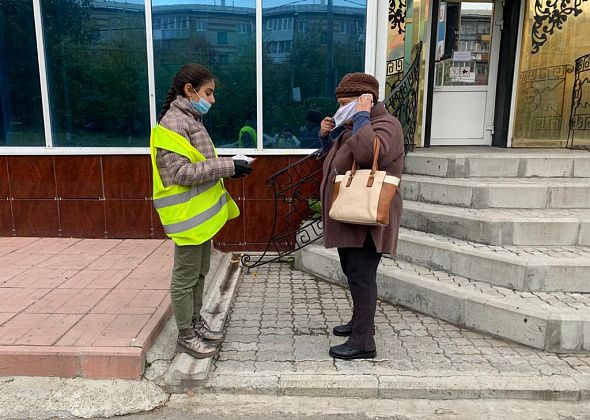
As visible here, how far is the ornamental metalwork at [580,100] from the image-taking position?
614 centimetres

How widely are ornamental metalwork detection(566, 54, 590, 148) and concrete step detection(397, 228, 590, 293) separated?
3259 millimetres

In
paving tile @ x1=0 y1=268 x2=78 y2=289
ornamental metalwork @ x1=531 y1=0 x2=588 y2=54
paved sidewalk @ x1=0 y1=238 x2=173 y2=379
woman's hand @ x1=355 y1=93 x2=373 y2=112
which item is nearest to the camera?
woman's hand @ x1=355 y1=93 x2=373 y2=112

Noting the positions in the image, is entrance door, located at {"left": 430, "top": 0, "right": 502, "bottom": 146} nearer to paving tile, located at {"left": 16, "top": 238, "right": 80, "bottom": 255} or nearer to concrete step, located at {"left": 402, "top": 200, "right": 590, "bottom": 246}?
concrete step, located at {"left": 402, "top": 200, "right": 590, "bottom": 246}

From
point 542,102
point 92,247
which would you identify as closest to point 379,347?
point 92,247

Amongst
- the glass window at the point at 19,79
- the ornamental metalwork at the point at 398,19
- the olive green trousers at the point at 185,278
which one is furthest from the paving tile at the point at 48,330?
the ornamental metalwork at the point at 398,19

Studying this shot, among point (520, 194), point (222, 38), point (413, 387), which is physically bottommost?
point (413, 387)

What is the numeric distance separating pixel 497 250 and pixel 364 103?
1.94 meters

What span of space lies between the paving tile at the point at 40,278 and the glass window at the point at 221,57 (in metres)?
2.24

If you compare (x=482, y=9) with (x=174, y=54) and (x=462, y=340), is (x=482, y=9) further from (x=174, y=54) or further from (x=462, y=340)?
(x=462, y=340)

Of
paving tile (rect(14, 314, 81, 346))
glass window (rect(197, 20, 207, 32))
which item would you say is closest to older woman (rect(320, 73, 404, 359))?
paving tile (rect(14, 314, 81, 346))

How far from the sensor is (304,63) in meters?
5.32

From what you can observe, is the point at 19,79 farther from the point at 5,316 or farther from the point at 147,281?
the point at 5,316

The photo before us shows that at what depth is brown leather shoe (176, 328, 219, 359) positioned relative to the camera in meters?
2.95

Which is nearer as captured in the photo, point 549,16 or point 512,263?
point 512,263
